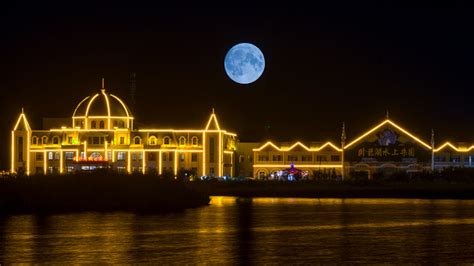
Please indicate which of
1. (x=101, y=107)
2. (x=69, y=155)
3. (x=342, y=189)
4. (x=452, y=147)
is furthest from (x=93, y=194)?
(x=452, y=147)

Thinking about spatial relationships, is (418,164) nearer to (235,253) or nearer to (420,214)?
(420,214)

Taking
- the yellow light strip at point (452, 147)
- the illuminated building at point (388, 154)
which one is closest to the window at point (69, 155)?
the illuminated building at point (388, 154)

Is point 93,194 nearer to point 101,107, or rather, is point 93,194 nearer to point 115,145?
point 115,145

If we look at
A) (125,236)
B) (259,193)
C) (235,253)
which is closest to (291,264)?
(235,253)

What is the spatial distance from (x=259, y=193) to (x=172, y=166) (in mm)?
25626

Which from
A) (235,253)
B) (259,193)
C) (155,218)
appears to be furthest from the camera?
(259,193)

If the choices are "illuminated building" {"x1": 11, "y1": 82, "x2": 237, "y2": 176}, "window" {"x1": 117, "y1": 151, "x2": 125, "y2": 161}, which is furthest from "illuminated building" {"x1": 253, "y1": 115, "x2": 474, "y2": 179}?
"window" {"x1": 117, "y1": 151, "x2": 125, "y2": 161}

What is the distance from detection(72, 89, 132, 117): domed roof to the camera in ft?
426

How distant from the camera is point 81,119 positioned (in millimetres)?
130250

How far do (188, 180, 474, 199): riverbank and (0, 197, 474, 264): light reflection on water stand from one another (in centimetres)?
2723

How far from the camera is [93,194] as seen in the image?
7919 cm

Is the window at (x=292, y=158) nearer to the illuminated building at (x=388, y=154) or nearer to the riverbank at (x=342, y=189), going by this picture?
the illuminated building at (x=388, y=154)

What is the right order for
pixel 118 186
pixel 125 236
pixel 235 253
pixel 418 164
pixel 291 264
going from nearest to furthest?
pixel 291 264
pixel 235 253
pixel 125 236
pixel 118 186
pixel 418 164

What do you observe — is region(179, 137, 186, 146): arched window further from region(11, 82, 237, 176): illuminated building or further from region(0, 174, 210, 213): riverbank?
region(0, 174, 210, 213): riverbank
